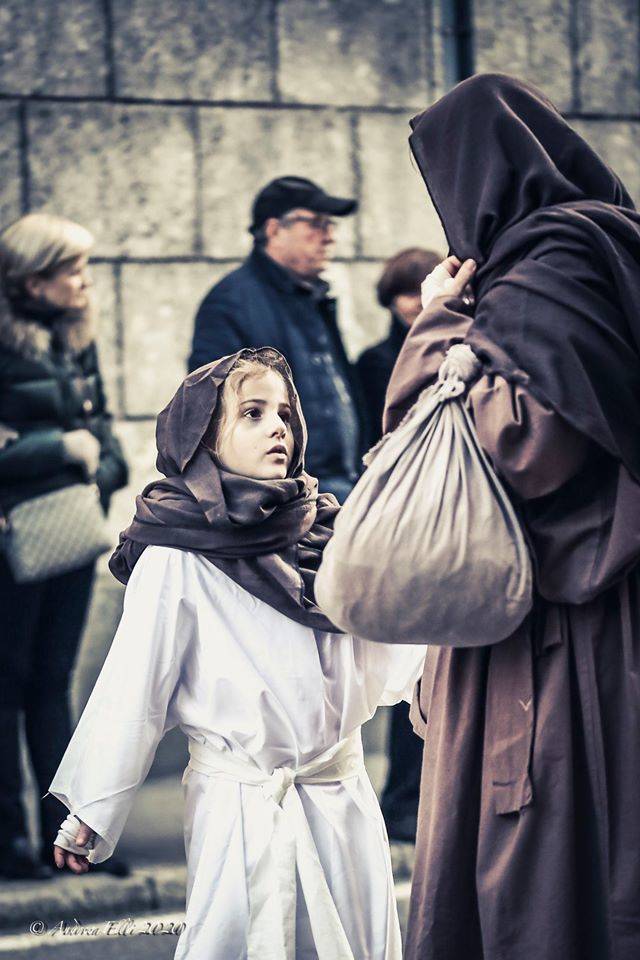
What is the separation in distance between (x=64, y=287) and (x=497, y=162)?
2606mm

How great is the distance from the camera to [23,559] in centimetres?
542

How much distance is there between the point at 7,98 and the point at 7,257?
1.59 metres

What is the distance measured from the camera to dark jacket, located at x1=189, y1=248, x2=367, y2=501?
5.84 metres

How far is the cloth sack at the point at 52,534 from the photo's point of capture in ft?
17.8

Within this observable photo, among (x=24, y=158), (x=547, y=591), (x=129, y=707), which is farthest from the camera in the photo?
(x=24, y=158)

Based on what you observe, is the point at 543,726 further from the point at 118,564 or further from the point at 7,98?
the point at 7,98

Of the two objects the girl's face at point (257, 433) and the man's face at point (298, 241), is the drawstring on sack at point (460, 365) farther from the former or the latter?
the man's face at point (298, 241)

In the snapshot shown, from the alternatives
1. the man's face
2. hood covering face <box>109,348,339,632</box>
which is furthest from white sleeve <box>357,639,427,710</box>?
the man's face

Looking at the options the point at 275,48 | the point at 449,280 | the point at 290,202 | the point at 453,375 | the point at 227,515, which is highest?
the point at 275,48

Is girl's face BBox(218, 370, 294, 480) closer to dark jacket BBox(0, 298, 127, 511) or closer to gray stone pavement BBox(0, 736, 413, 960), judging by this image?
gray stone pavement BBox(0, 736, 413, 960)

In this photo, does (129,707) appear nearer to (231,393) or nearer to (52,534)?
(231,393)

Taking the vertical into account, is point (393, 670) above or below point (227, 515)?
below

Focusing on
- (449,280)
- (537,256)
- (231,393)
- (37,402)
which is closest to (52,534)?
(37,402)

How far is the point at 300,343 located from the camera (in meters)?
5.88
